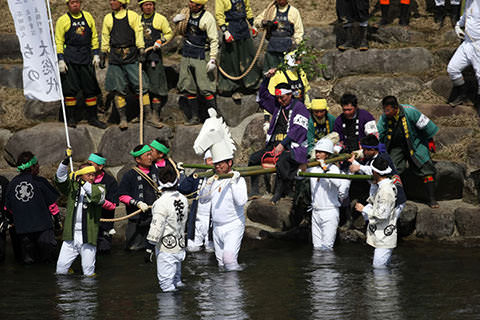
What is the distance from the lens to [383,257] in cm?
907

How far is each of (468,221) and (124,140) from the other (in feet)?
20.8

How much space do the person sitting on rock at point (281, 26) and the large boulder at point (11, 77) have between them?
5.62 m

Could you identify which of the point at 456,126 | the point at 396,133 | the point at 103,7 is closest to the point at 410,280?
the point at 396,133

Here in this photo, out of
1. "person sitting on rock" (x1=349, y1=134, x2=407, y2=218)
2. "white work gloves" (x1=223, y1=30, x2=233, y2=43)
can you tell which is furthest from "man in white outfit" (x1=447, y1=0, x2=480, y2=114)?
"white work gloves" (x1=223, y1=30, x2=233, y2=43)

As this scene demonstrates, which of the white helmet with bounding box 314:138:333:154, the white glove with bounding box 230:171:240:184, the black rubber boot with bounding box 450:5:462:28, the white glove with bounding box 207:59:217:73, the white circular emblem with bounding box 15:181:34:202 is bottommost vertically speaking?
the white circular emblem with bounding box 15:181:34:202

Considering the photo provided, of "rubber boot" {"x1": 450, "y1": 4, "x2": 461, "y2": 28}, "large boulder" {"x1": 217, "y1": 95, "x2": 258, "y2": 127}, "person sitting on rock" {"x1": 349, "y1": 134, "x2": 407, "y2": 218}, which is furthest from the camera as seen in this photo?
"rubber boot" {"x1": 450, "y1": 4, "x2": 461, "y2": 28}

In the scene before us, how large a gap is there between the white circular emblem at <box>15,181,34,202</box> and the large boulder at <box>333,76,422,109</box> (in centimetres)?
644

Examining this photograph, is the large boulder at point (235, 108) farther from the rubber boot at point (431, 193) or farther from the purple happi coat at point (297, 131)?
the rubber boot at point (431, 193)

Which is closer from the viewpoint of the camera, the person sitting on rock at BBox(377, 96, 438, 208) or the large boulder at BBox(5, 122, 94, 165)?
the person sitting on rock at BBox(377, 96, 438, 208)

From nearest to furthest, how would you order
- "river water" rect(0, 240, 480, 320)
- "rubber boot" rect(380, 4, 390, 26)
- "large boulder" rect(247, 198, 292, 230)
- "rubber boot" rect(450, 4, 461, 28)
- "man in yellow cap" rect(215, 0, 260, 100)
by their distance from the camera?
1. "river water" rect(0, 240, 480, 320)
2. "large boulder" rect(247, 198, 292, 230)
3. "man in yellow cap" rect(215, 0, 260, 100)
4. "rubber boot" rect(450, 4, 461, 28)
5. "rubber boot" rect(380, 4, 390, 26)

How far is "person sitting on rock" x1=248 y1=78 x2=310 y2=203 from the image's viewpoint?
9.53m

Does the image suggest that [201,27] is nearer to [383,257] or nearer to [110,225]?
[110,225]

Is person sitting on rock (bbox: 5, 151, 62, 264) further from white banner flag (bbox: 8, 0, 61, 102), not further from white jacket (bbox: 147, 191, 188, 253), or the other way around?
white jacket (bbox: 147, 191, 188, 253)

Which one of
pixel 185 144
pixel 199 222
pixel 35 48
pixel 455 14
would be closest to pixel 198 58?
pixel 185 144
